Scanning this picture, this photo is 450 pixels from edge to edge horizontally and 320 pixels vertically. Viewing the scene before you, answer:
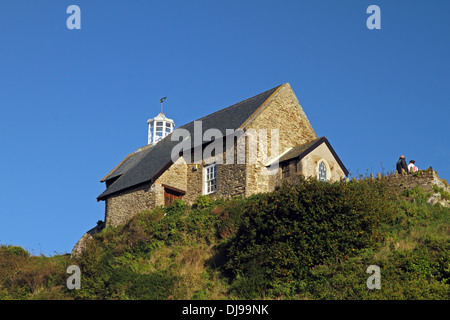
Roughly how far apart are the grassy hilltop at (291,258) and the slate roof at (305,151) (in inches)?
153

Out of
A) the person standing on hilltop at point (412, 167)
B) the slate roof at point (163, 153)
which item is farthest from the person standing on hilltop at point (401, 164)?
the slate roof at point (163, 153)

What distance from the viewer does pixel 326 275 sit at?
1995cm

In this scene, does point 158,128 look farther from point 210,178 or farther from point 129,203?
point 210,178

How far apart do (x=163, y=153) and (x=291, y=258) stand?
17166 millimetres

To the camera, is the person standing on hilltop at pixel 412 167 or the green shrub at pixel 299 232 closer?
the green shrub at pixel 299 232

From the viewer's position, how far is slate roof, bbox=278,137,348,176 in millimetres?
29859

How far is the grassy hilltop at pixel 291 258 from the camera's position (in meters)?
19.4

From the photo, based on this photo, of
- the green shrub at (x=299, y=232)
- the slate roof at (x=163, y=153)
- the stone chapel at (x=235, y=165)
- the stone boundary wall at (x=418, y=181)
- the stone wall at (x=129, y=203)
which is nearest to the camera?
the green shrub at (x=299, y=232)

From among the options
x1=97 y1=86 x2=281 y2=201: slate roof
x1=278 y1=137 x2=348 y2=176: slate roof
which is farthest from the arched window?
x1=97 y1=86 x2=281 y2=201: slate roof

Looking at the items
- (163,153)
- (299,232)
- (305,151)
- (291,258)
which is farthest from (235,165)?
(291,258)

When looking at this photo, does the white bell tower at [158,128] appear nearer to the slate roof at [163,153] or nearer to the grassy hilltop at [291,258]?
the slate roof at [163,153]

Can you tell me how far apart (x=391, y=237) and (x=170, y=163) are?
48.1ft
